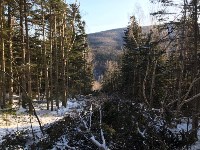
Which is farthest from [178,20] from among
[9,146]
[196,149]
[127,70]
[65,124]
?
[127,70]

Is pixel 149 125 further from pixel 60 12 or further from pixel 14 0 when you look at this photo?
pixel 60 12

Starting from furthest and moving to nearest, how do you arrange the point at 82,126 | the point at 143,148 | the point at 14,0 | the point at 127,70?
the point at 127,70 < the point at 14,0 < the point at 82,126 < the point at 143,148

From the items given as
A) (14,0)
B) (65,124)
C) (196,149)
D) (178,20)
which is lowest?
(196,149)

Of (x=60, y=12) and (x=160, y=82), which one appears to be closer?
(x=60, y=12)

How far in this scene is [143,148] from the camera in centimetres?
913

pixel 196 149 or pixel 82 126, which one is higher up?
pixel 82 126

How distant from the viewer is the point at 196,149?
11.2m

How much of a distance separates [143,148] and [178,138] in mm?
1541

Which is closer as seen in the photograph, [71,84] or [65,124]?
[65,124]

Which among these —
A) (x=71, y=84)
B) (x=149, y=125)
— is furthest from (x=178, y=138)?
(x=71, y=84)

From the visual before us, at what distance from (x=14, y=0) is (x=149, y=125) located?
14141mm

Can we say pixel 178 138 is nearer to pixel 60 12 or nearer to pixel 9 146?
pixel 9 146

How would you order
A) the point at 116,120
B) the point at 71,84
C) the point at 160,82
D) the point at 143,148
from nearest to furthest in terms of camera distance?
the point at 143,148
the point at 116,120
the point at 160,82
the point at 71,84

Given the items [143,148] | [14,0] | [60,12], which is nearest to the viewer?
[143,148]
